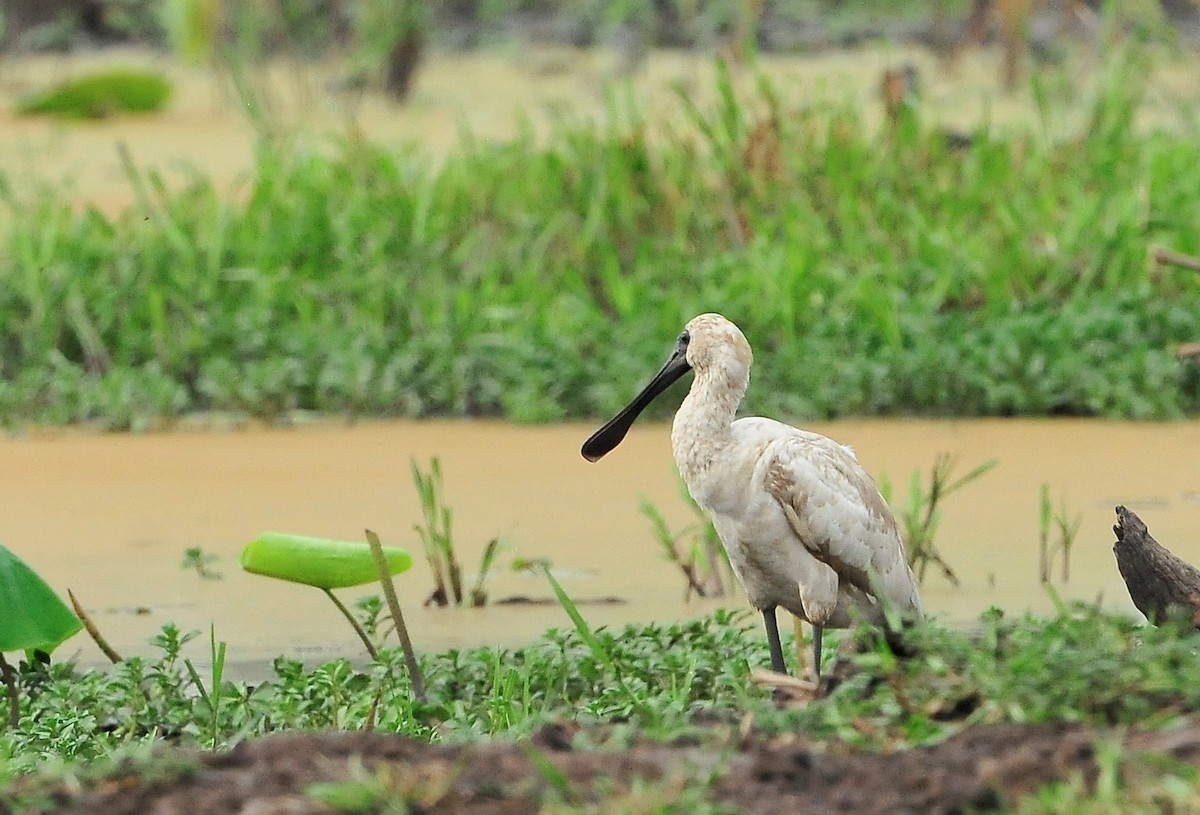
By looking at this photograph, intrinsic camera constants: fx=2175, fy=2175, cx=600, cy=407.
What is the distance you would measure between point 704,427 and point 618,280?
3.80m

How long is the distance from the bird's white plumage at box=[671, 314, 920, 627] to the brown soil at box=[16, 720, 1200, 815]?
110 cm

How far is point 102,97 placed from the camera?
12.7 metres

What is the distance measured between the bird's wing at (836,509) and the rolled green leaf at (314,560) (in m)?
0.86

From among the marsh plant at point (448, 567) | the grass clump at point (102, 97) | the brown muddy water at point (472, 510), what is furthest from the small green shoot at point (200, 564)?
the grass clump at point (102, 97)

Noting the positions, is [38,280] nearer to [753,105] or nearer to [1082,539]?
[753,105]

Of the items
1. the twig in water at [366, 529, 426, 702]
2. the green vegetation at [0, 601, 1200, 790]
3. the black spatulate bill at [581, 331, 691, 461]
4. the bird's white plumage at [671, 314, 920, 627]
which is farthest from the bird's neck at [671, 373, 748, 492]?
the twig in water at [366, 529, 426, 702]

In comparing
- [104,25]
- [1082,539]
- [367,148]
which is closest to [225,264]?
[367,148]

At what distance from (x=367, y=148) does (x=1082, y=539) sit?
422cm

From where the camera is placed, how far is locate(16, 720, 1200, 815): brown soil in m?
2.64

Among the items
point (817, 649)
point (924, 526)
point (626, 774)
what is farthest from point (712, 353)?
point (626, 774)

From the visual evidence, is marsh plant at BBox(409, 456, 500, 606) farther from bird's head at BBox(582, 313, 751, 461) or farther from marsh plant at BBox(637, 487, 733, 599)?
bird's head at BBox(582, 313, 751, 461)

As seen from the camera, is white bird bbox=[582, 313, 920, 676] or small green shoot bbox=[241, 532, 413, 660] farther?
small green shoot bbox=[241, 532, 413, 660]

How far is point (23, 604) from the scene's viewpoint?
411 centimetres

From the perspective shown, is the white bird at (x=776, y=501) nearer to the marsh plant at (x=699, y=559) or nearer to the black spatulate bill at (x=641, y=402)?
the black spatulate bill at (x=641, y=402)
